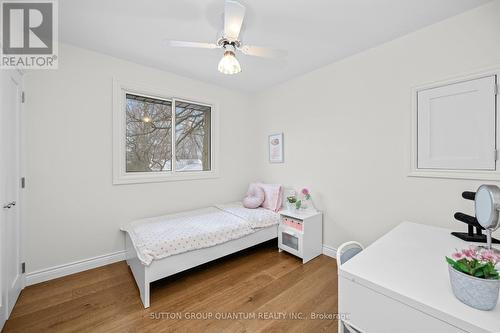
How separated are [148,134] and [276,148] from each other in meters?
1.93

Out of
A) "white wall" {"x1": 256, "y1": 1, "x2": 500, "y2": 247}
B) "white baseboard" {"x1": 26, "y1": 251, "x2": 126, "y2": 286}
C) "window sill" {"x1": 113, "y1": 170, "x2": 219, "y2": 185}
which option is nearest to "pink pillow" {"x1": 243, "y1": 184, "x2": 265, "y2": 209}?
"white wall" {"x1": 256, "y1": 1, "x2": 500, "y2": 247}

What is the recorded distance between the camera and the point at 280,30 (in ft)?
6.34

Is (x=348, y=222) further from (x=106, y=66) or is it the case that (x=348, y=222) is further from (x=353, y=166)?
(x=106, y=66)

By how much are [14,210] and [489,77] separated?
13.4ft

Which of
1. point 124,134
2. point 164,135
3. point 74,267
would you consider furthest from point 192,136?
point 74,267

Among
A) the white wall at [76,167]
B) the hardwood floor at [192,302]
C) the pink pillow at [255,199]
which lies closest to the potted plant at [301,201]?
the pink pillow at [255,199]

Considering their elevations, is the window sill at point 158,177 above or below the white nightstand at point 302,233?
above

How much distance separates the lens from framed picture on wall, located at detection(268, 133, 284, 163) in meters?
3.29

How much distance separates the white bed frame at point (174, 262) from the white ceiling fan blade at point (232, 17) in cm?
200

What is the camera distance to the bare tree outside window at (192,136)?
3.07m

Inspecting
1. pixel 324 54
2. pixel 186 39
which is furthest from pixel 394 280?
pixel 186 39

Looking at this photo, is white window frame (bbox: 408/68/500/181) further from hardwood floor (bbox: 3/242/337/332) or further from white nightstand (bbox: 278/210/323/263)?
hardwood floor (bbox: 3/242/337/332)

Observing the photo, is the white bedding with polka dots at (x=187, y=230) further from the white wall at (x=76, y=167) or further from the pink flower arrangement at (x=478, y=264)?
the pink flower arrangement at (x=478, y=264)

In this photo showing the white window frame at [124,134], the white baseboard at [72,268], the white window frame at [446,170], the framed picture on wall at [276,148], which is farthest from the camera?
the framed picture on wall at [276,148]
